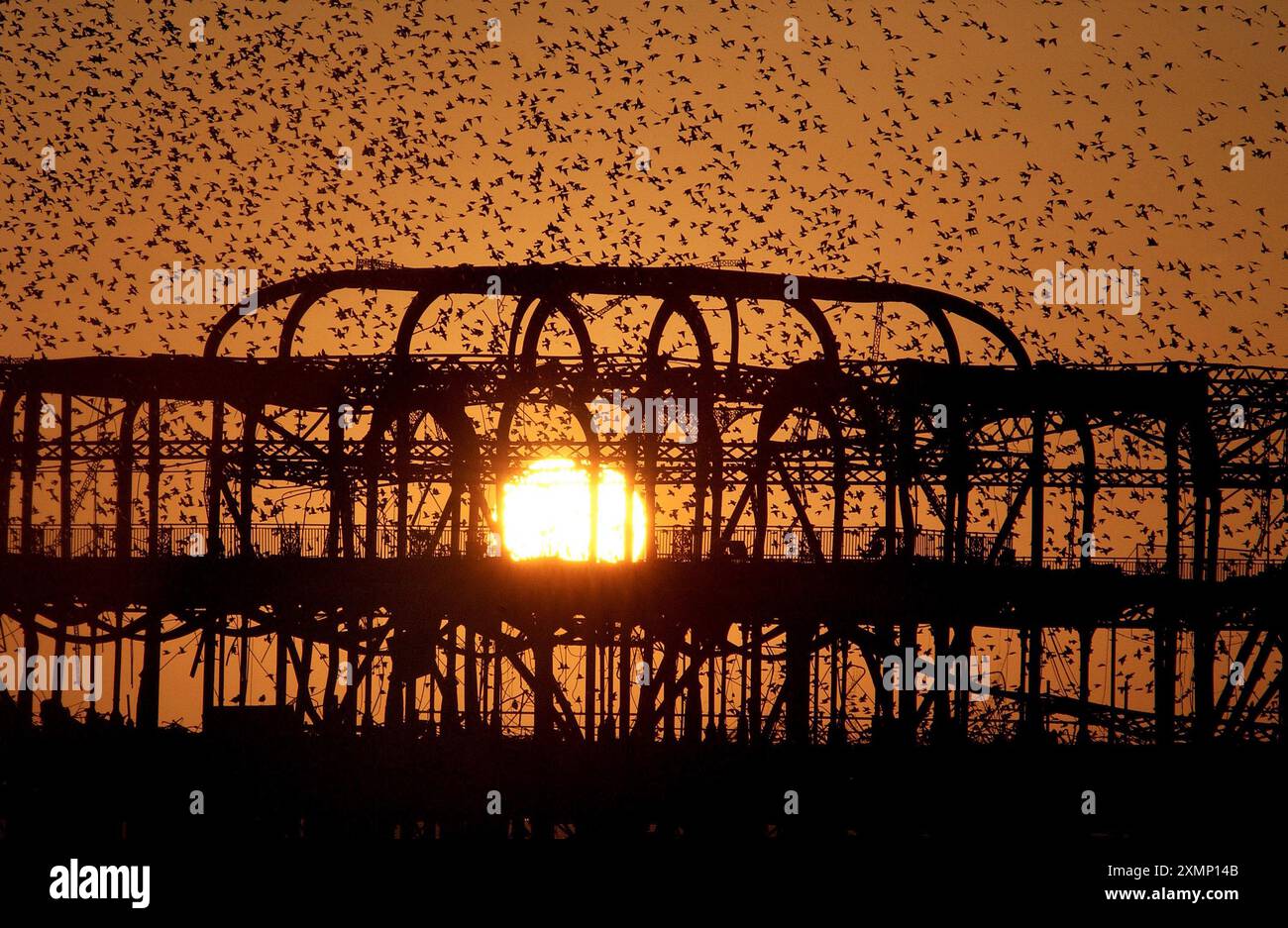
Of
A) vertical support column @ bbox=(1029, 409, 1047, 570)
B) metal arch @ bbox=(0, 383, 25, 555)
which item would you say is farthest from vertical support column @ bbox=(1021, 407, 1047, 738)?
metal arch @ bbox=(0, 383, 25, 555)

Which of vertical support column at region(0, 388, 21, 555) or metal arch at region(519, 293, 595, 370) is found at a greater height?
metal arch at region(519, 293, 595, 370)

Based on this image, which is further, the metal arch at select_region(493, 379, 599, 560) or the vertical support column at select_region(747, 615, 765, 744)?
the vertical support column at select_region(747, 615, 765, 744)

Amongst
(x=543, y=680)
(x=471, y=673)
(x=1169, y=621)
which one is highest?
(x=1169, y=621)

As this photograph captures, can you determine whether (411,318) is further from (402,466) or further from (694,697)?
(694,697)

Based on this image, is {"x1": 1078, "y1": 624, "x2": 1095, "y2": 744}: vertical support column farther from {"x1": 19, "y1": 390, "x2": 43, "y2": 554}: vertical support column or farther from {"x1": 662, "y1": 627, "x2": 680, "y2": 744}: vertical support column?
{"x1": 19, "y1": 390, "x2": 43, "y2": 554}: vertical support column

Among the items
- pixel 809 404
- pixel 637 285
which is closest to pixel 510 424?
pixel 637 285
